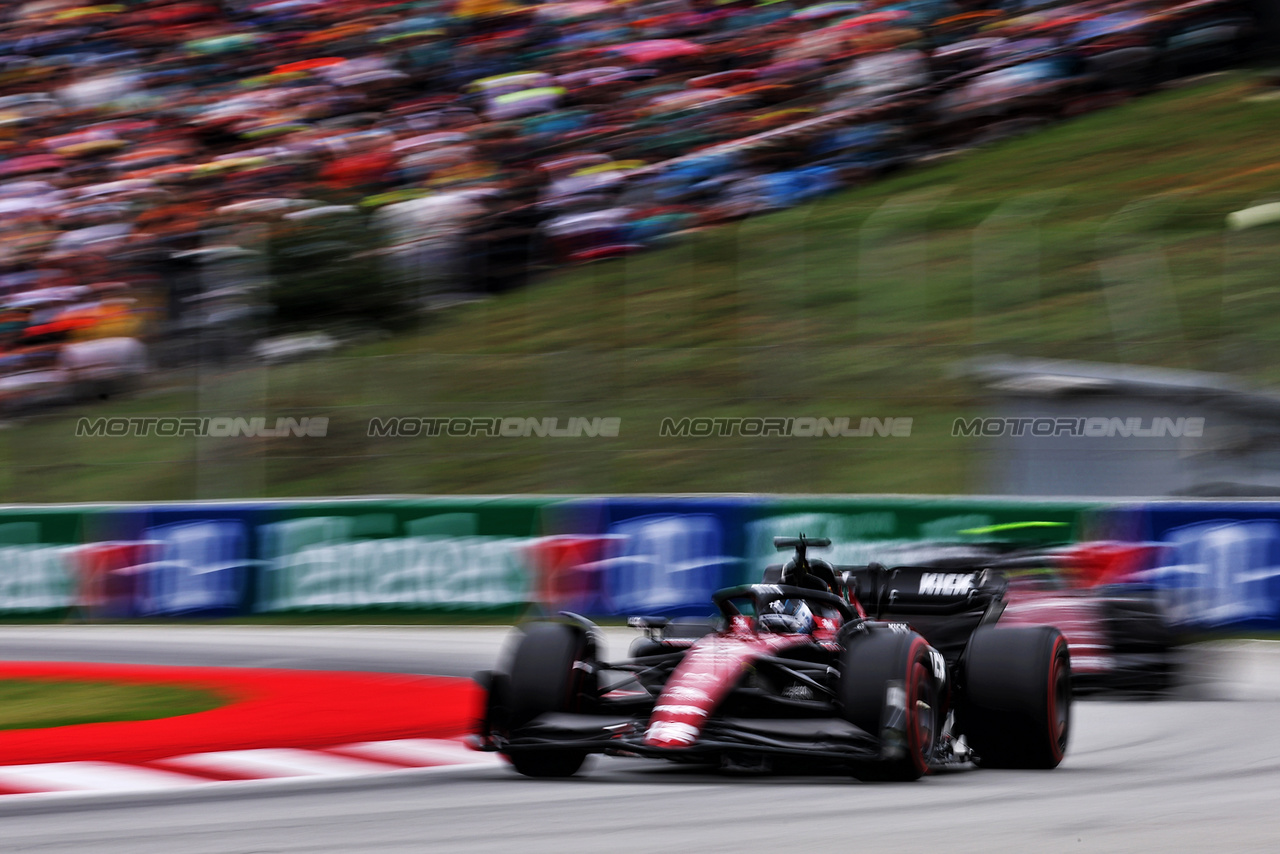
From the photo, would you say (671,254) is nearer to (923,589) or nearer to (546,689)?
(923,589)

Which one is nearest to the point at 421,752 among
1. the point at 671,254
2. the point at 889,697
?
the point at 889,697

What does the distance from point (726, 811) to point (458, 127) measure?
1430 cm

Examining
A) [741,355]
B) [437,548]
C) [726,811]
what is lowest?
[726,811]

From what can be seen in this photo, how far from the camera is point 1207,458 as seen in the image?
13.1 m

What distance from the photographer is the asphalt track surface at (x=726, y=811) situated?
5.26 metres

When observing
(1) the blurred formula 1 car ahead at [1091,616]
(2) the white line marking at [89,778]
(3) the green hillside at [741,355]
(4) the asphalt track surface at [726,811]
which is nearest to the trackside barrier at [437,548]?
(3) the green hillside at [741,355]

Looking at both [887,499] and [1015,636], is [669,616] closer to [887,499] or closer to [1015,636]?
[887,499]

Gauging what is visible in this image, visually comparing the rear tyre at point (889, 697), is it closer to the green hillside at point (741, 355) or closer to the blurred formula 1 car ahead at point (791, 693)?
the blurred formula 1 car ahead at point (791, 693)

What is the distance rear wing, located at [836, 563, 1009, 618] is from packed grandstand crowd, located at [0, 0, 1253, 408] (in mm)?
8118

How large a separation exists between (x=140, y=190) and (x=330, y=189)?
2.30m

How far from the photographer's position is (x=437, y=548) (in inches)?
592

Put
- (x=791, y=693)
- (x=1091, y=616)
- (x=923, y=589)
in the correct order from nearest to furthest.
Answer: (x=791, y=693), (x=923, y=589), (x=1091, y=616)

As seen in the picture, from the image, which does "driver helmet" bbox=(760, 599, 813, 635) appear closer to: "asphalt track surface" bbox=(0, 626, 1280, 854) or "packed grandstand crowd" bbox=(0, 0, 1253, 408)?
"asphalt track surface" bbox=(0, 626, 1280, 854)

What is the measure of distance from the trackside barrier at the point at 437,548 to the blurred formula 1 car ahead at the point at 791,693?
6225 millimetres
